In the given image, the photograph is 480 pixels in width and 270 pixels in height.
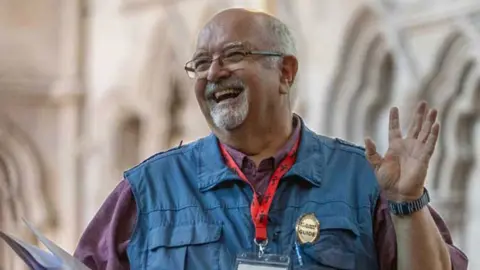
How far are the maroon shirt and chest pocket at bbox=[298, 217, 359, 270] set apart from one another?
7cm

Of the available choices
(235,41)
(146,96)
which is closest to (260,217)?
(235,41)

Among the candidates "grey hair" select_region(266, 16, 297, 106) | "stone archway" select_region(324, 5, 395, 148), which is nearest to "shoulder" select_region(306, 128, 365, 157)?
"grey hair" select_region(266, 16, 297, 106)

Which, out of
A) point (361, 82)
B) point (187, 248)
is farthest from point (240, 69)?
point (361, 82)

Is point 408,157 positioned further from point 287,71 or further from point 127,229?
point 127,229

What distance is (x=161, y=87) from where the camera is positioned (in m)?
6.22

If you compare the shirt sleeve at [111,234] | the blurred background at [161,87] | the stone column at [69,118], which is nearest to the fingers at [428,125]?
the shirt sleeve at [111,234]

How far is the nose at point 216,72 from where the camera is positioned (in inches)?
64.7

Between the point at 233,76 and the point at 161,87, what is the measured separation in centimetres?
460

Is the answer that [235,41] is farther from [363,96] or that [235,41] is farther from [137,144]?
[137,144]

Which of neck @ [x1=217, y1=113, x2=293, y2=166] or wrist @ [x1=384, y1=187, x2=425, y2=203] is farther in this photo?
neck @ [x1=217, y1=113, x2=293, y2=166]

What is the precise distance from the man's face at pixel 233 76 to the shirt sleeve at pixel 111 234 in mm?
230

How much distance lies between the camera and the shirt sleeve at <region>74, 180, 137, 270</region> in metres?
1.73

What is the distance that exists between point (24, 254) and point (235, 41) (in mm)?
519

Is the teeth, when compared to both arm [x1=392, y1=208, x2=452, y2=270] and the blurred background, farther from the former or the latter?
the blurred background
